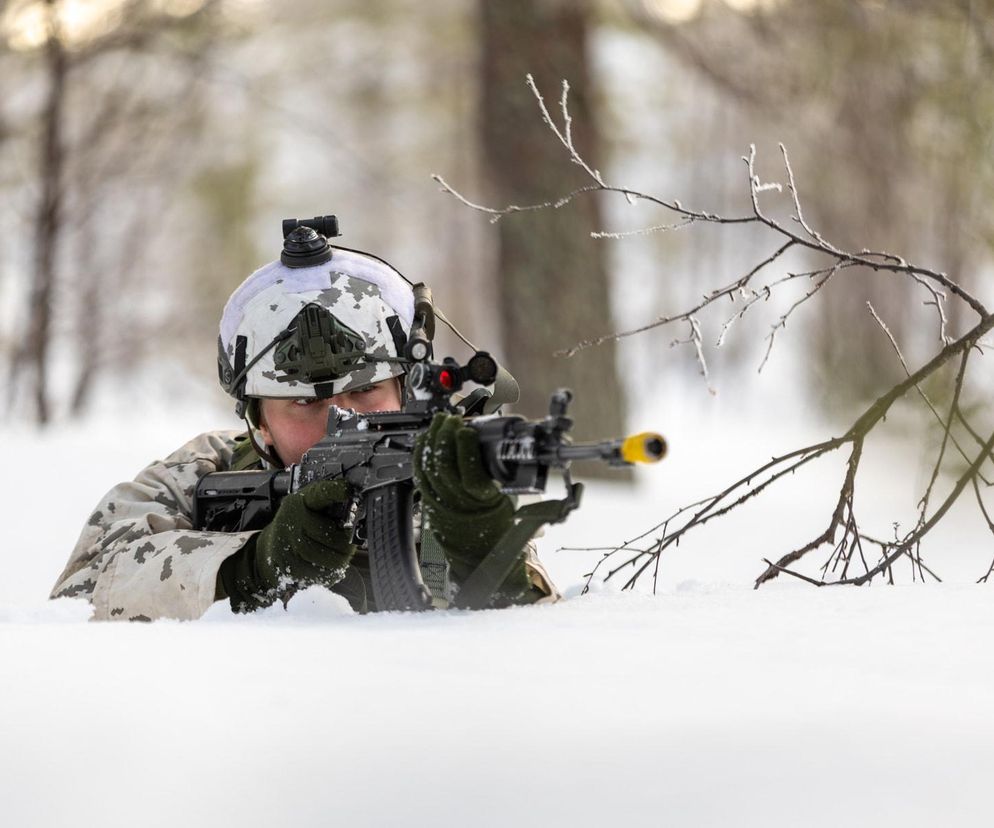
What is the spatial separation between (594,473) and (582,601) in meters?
5.80

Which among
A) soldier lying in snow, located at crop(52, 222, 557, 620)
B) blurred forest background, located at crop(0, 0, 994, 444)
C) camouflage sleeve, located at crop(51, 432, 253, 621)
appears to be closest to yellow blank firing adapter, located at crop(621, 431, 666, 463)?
soldier lying in snow, located at crop(52, 222, 557, 620)

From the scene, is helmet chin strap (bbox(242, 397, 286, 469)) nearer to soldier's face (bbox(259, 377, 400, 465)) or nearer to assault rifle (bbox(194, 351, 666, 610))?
soldier's face (bbox(259, 377, 400, 465))

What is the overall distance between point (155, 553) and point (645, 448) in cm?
148

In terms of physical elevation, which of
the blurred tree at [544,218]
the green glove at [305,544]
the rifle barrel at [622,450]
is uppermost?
the blurred tree at [544,218]

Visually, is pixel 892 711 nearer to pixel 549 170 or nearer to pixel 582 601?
pixel 582 601

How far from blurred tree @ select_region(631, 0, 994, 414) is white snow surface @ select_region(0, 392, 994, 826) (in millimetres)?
3683

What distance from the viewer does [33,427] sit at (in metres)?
9.21

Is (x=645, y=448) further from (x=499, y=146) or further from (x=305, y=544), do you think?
(x=499, y=146)

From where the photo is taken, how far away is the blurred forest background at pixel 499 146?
7.05 metres

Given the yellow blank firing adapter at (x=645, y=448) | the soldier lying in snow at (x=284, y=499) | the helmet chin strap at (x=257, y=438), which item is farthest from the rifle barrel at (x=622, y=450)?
the helmet chin strap at (x=257, y=438)

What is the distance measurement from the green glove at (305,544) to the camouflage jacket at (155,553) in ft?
0.56

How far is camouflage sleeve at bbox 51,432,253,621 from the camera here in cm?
278

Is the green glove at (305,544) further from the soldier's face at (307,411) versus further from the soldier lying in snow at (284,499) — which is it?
the soldier's face at (307,411)

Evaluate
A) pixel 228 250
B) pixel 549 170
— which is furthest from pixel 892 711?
pixel 228 250
